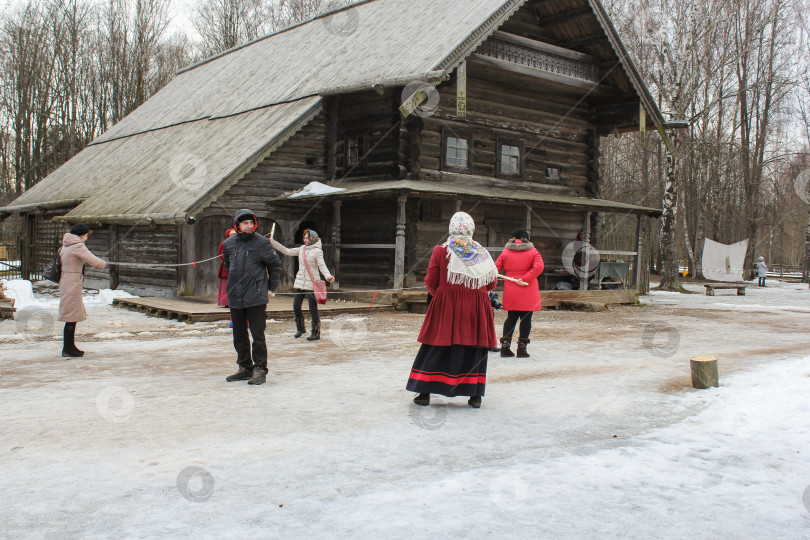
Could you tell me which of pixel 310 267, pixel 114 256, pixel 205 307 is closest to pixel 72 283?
pixel 310 267

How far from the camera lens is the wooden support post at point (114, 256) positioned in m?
18.9

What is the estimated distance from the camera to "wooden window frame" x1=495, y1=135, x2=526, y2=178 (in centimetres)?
1920

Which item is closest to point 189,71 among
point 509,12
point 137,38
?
point 137,38

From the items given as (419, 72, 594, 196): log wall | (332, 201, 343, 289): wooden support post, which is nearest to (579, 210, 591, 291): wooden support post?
(419, 72, 594, 196): log wall

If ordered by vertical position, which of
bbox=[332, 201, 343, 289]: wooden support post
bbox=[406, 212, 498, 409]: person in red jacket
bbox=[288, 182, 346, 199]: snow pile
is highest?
bbox=[288, 182, 346, 199]: snow pile

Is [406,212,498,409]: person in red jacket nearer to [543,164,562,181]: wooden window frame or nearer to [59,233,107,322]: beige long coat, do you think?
[59,233,107,322]: beige long coat

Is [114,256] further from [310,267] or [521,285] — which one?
[521,285]

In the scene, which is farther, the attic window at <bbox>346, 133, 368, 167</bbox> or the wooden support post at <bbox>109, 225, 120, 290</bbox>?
the wooden support post at <bbox>109, 225, 120, 290</bbox>

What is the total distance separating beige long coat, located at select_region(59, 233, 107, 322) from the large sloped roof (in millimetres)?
5808

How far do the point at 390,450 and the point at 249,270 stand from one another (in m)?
3.14

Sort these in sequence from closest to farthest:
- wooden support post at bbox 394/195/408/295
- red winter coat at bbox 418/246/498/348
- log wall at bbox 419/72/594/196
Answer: red winter coat at bbox 418/246/498/348 → wooden support post at bbox 394/195/408/295 → log wall at bbox 419/72/594/196

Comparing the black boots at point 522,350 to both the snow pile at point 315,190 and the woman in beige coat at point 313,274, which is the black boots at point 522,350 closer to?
the woman in beige coat at point 313,274

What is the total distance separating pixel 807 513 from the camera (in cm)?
386

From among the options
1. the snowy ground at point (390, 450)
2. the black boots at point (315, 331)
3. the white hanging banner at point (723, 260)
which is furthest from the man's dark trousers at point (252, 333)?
the white hanging banner at point (723, 260)
